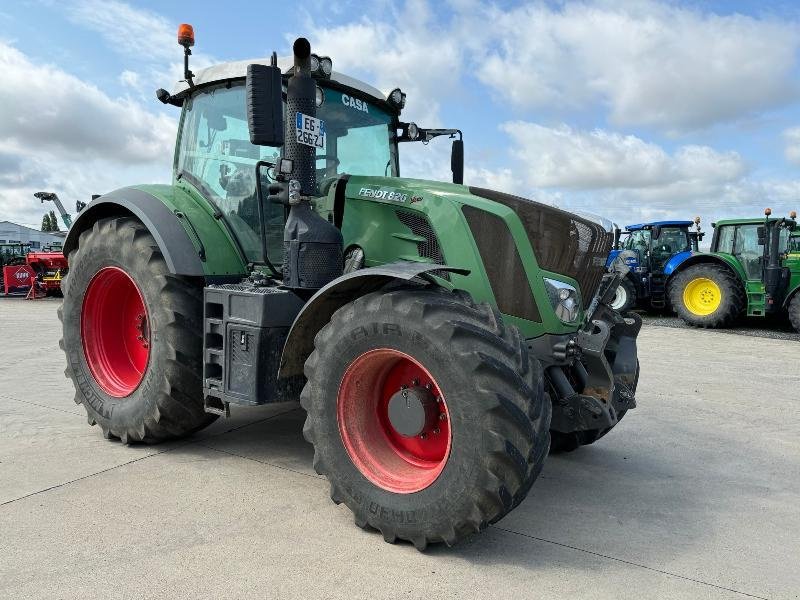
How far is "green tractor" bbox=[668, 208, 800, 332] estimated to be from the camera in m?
13.0

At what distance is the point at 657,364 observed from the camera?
27.9ft

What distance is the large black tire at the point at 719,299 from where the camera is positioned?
13234mm

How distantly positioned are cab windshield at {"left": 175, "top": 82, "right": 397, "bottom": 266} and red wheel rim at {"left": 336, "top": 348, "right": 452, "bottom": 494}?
1.30 m

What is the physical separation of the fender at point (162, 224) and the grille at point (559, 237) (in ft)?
5.85

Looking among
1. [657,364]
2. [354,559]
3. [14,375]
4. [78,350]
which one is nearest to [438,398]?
[354,559]

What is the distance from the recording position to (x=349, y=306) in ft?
10.3

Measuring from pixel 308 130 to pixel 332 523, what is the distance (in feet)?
6.87

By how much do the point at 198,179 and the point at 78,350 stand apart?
1.50 m

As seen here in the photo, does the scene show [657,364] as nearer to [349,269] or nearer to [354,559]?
[349,269]

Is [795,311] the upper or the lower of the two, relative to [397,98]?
lower

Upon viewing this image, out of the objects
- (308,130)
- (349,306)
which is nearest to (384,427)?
(349,306)

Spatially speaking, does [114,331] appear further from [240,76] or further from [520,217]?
[520,217]

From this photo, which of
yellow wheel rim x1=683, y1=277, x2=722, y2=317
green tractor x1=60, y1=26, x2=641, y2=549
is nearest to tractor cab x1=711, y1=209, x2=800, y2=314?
yellow wheel rim x1=683, y1=277, x2=722, y2=317

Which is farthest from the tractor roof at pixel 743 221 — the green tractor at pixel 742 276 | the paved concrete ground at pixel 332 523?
the paved concrete ground at pixel 332 523
